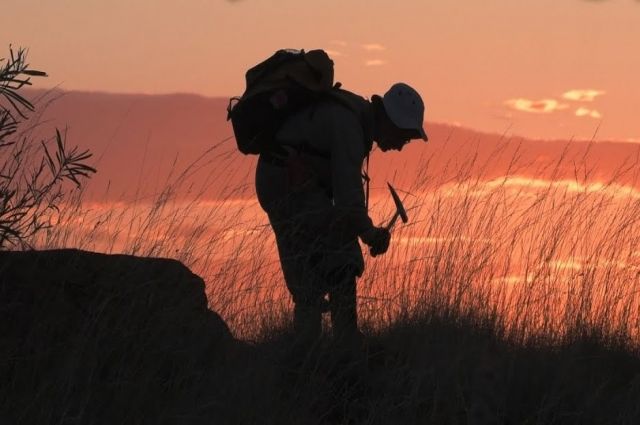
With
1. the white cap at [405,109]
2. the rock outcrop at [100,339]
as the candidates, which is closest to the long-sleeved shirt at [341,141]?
the white cap at [405,109]

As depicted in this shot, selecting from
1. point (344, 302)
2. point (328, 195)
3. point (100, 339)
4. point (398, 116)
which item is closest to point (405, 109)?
point (398, 116)

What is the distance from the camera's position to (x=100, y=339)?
17.6 ft

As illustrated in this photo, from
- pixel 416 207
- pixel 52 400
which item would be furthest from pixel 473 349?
pixel 52 400

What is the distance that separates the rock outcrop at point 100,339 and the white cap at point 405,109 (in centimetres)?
149

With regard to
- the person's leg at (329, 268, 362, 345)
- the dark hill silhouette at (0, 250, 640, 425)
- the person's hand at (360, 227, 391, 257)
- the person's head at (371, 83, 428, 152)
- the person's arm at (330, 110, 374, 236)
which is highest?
the person's head at (371, 83, 428, 152)

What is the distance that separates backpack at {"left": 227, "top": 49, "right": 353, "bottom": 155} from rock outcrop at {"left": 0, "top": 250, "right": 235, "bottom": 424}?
0.95 metres

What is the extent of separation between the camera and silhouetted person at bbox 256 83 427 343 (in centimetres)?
579

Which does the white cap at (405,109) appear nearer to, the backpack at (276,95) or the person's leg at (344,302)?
the backpack at (276,95)

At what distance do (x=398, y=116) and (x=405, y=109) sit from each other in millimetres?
56

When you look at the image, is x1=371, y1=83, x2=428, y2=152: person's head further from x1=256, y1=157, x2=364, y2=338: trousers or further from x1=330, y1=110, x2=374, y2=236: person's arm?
x1=256, y1=157, x2=364, y2=338: trousers

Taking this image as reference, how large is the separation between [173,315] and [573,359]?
233 centimetres

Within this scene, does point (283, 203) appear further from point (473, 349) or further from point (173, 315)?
point (473, 349)

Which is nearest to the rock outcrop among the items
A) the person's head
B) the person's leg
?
the person's leg

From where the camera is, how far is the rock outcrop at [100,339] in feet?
16.2
